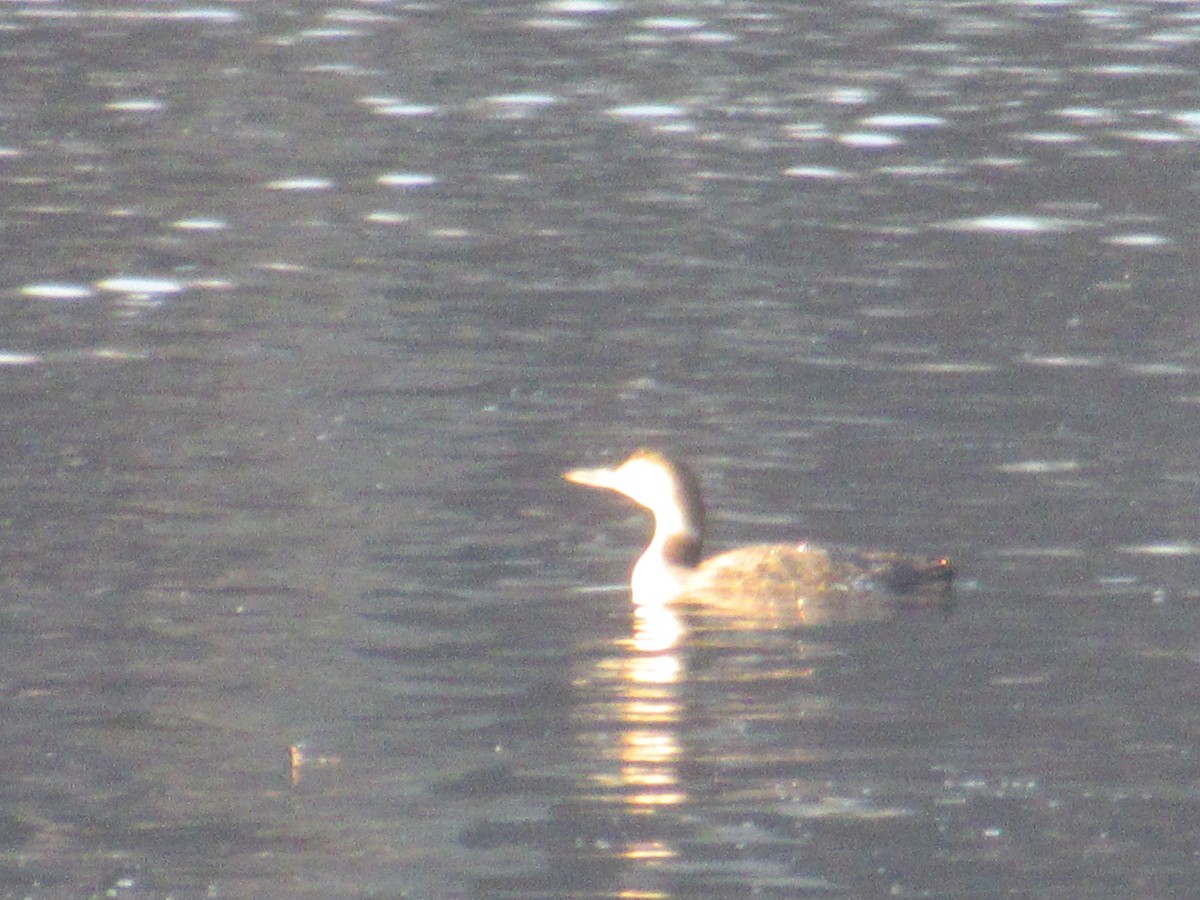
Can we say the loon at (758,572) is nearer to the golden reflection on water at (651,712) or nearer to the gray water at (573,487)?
the gray water at (573,487)

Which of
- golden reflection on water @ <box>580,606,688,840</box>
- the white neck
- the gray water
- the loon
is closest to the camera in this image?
the gray water

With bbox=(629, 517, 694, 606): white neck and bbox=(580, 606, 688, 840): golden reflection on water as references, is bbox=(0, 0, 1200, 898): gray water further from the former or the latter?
bbox=(629, 517, 694, 606): white neck

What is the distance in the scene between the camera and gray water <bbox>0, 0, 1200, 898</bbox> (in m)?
10.0

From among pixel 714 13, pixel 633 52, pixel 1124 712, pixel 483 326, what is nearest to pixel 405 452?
pixel 483 326

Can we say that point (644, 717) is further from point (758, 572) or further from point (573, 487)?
point (573, 487)

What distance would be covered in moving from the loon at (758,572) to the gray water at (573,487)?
0.72 feet

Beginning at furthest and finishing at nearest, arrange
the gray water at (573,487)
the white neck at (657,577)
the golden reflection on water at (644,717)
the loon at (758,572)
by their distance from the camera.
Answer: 1. the white neck at (657,577)
2. the loon at (758,572)
3. the golden reflection on water at (644,717)
4. the gray water at (573,487)

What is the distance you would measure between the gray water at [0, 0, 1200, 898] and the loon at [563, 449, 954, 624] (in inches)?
8.6

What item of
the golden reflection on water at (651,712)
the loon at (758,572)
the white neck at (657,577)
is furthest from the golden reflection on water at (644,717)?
the loon at (758,572)

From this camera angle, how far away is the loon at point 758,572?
41.6 ft

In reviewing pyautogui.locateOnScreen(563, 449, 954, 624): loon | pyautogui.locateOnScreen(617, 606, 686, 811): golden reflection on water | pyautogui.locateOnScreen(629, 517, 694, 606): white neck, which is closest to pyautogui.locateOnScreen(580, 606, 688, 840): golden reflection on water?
pyautogui.locateOnScreen(617, 606, 686, 811): golden reflection on water

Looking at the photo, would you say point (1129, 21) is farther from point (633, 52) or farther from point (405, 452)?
point (405, 452)

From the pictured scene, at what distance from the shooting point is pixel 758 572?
42.7 feet

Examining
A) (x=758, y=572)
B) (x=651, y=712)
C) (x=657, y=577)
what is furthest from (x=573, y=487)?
(x=651, y=712)
